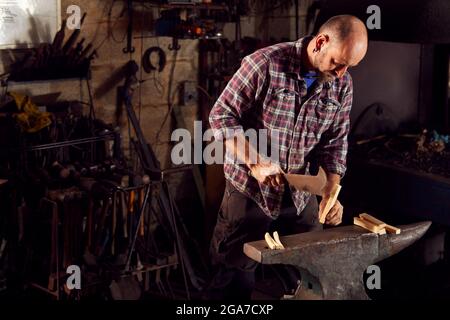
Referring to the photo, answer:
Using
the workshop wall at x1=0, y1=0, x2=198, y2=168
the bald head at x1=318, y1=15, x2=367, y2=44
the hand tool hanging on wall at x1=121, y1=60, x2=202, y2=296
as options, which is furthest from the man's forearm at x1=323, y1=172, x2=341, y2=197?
the workshop wall at x1=0, y1=0, x2=198, y2=168

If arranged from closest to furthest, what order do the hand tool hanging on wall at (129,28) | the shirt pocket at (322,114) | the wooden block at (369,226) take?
1. the wooden block at (369,226)
2. the shirt pocket at (322,114)
3. the hand tool hanging on wall at (129,28)

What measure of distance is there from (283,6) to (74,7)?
1.59 meters

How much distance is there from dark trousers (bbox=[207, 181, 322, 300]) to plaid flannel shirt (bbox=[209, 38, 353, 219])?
1.8 inches

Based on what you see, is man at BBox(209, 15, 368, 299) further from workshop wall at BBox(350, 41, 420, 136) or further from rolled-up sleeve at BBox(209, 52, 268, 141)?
workshop wall at BBox(350, 41, 420, 136)

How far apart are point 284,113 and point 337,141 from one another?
1.03ft

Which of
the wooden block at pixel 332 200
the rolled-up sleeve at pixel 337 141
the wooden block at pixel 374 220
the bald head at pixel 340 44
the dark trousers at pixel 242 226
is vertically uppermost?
the bald head at pixel 340 44

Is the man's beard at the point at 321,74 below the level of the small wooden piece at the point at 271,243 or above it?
above

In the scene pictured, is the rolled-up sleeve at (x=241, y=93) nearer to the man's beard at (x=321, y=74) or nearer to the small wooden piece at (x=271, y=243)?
the man's beard at (x=321, y=74)

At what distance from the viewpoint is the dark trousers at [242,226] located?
3.46 m

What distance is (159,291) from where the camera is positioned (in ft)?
14.6

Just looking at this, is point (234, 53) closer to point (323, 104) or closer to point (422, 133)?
point (422, 133)

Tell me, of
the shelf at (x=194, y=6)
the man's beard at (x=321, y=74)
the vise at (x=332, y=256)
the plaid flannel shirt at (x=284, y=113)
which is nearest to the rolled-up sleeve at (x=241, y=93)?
the plaid flannel shirt at (x=284, y=113)

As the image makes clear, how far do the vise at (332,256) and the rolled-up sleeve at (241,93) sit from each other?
634mm

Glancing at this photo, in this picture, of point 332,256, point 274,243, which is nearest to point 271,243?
point 274,243
